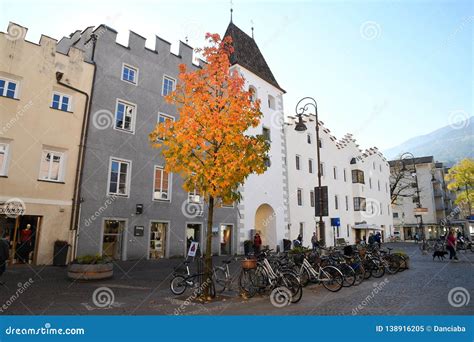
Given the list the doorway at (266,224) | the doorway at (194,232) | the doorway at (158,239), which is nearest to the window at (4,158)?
the doorway at (158,239)

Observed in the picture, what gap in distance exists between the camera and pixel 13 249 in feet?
49.5

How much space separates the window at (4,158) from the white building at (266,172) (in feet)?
50.4

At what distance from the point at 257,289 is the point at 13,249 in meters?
12.0

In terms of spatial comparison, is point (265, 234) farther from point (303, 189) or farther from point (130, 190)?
point (130, 190)

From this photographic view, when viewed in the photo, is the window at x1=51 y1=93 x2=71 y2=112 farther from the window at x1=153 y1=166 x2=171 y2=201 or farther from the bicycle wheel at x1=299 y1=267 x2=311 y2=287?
the bicycle wheel at x1=299 y1=267 x2=311 y2=287

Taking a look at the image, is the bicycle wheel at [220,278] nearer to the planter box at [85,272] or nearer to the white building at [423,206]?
the planter box at [85,272]

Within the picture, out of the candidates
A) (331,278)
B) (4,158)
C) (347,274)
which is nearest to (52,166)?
(4,158)

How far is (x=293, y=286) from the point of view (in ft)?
30.2

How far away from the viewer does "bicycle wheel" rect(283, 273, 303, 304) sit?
29.6ft

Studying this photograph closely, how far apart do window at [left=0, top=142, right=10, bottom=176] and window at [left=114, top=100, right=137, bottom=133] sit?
5474 millimetres

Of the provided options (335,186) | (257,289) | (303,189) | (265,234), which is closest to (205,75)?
(257,289)

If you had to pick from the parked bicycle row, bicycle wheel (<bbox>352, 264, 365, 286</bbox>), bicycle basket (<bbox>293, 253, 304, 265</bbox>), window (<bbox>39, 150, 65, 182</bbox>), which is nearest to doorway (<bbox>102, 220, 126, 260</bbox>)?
window (<bbox>39, 150, 65, 182</bbox>)

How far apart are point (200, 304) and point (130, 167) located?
12.3 metres

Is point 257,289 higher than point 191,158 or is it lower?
lower
